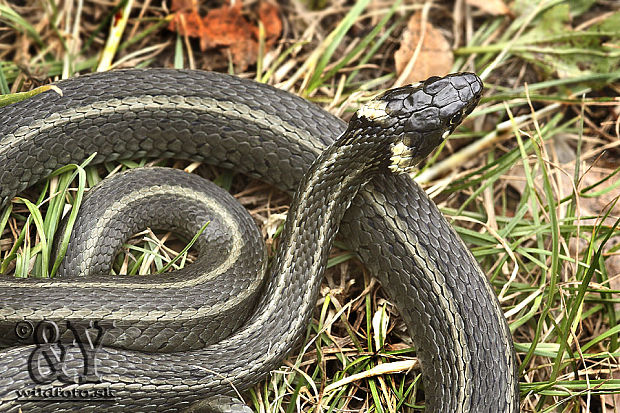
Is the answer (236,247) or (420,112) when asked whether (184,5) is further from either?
(420,112)

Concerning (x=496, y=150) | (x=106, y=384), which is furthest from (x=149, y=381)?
(x=496, y=150)

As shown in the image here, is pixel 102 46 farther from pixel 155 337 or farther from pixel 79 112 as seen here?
pixel 155 337

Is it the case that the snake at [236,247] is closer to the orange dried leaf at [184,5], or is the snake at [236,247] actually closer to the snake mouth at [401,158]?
the snake mouth at [401,158]

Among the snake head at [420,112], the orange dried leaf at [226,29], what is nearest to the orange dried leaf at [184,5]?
the orange dried leaf at [226,29]

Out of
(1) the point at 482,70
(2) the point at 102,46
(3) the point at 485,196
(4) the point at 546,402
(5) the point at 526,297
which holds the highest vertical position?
(2) the point at 102,46

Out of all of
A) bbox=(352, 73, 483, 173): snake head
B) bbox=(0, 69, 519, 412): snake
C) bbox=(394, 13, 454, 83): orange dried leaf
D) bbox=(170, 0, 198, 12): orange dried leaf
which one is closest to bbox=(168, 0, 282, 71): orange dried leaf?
bbox=(170, 0, 198, 12): orange dried leaf
